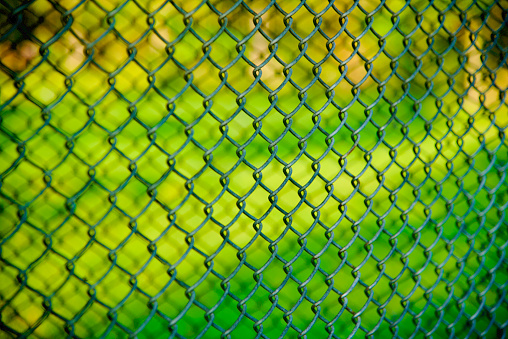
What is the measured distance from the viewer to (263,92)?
3881mm

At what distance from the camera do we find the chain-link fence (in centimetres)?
160

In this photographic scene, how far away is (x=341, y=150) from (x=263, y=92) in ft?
3.42

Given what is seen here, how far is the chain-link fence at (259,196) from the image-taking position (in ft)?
5.26

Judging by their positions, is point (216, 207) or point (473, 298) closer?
point (473, 298)

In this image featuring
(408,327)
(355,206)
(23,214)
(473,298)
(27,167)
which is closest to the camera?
(23,214)

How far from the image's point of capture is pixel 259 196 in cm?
288

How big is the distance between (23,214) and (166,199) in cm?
161

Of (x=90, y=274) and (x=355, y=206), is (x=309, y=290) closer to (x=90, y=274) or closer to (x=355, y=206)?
(x=355, y=206)

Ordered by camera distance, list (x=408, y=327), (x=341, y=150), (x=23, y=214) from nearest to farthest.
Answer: (x=23, y=214)
(x=408, y=327)
(x=341, y=150)

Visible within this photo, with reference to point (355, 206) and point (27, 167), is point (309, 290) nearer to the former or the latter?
point (355, 206)

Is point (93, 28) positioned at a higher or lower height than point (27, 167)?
higher

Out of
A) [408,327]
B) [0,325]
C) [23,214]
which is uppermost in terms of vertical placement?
[408,327]

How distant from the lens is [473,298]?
2396 millimetres

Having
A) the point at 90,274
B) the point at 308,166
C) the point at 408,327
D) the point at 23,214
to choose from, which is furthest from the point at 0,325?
the point at 308,166
